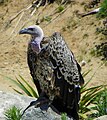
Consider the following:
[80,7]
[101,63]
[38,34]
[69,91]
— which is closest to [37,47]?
[38,34]

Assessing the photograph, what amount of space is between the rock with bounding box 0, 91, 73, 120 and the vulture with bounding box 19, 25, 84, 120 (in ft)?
0.29

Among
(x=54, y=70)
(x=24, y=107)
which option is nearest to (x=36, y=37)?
(x=54, y=70)

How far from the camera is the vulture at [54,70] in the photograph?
5828 mm

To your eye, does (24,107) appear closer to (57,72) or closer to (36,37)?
(57,72)

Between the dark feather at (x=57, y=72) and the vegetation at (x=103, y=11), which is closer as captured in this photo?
the dark feather at (x=57, y=72)

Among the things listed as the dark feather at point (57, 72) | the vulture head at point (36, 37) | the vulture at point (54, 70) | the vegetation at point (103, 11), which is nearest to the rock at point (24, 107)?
the vulture at point (54, 70)

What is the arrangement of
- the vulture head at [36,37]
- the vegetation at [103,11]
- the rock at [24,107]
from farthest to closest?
the vegetation at [103,11]
the rock at [24,107]
the vulture head at [36,37]

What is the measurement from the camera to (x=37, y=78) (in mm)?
6094

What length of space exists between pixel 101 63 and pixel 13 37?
3.23 metres

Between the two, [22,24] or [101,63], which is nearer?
[101,63]

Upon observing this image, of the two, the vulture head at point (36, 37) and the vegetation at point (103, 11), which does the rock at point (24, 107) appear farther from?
the vegetation at point (103, 11)

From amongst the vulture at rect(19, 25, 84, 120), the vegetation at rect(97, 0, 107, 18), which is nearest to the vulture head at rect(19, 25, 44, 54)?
the vulture at rect(19, 25, 84, 120)

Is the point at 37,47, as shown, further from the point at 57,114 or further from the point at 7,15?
the point at 7,15

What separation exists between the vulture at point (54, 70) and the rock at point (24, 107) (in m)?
0.09
